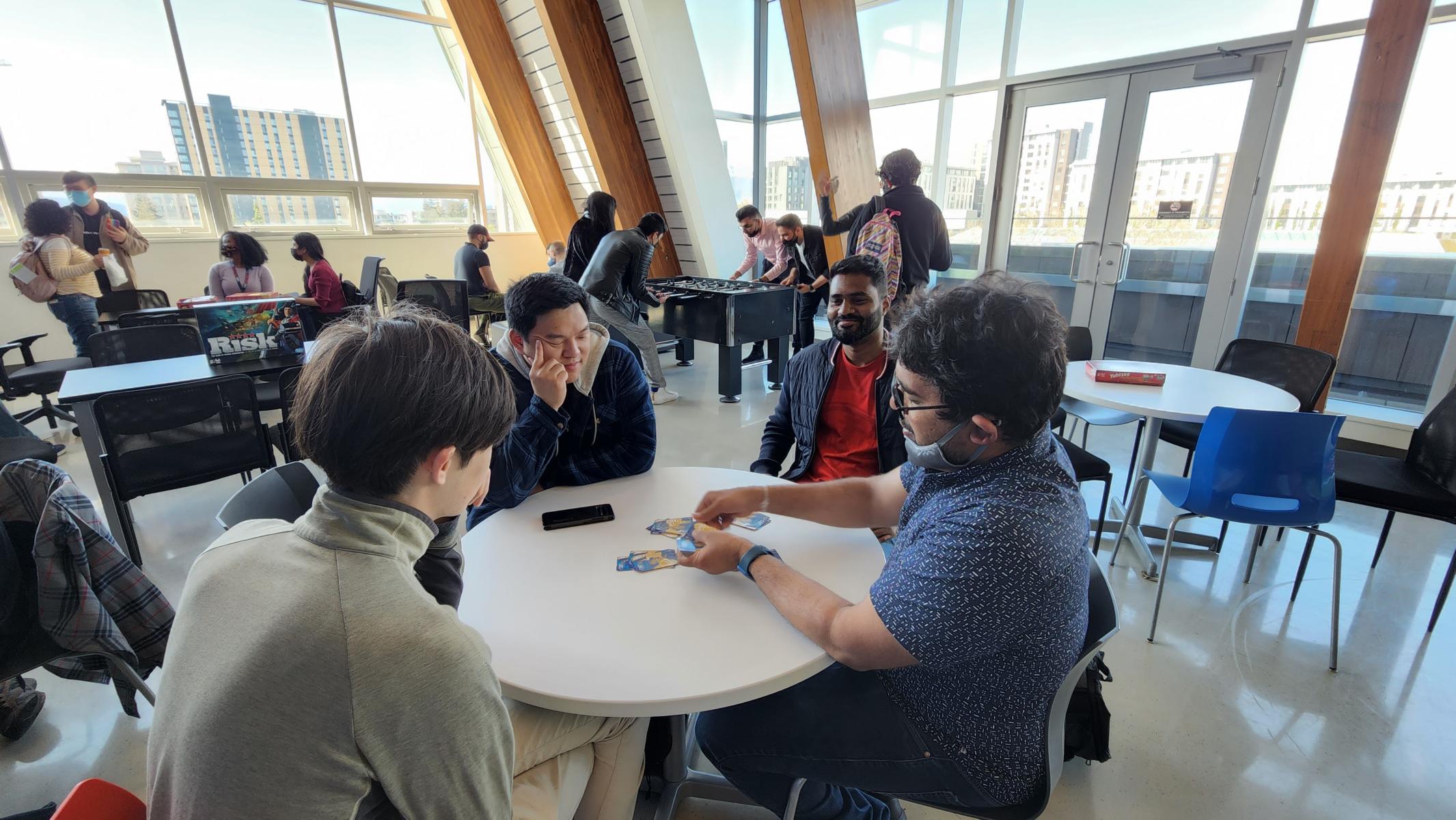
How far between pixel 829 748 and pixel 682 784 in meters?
0.61

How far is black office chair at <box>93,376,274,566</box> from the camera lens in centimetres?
226

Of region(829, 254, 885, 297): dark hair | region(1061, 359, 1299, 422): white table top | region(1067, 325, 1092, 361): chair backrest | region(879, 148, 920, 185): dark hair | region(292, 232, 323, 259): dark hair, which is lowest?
region(1061, 359, 1299, 422): white table top

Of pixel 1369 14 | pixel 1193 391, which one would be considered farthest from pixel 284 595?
pixel 1369 14

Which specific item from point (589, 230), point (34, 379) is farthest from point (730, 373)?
point (34, 379)

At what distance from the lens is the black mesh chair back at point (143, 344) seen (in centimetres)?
314

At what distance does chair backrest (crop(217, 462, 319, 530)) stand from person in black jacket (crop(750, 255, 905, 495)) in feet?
4.04

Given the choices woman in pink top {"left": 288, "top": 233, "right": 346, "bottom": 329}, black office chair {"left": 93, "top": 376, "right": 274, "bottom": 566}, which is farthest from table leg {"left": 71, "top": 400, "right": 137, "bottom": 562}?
woman in pink top {"left": 288, "top": 233, "right": 346, "bottom": 329}

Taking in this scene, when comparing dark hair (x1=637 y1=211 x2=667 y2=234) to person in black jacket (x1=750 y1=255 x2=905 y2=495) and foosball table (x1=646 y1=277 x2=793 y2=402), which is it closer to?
foosball table (x1=646 y1=277 x2=793 y2=402)

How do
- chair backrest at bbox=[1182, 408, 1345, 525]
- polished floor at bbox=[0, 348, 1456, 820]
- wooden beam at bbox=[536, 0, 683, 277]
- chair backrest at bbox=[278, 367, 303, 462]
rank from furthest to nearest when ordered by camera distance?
1. wooden beam at bbox=[536, 0, 683, 277]
2. chair backrest at bbox=[278, 367, 303, 462]
3. chair backrest at bbox=[1182, 408, 1345, 525]
4. polished floor at bbox=[0, 348, 1456, 820]

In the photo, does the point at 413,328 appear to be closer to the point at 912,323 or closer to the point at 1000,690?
the point at 912,323

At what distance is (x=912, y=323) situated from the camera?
109cm

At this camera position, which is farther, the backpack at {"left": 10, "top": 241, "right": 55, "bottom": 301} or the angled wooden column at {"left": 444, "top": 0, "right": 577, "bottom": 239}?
the angled wooden column at {"left": 444, "top": 0, "right": 577, "bottom": 239}

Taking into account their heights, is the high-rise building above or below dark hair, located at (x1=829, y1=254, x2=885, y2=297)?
above

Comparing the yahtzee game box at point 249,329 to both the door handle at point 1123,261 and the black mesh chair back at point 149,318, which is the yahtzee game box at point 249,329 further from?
the door handle at point 1123,261
